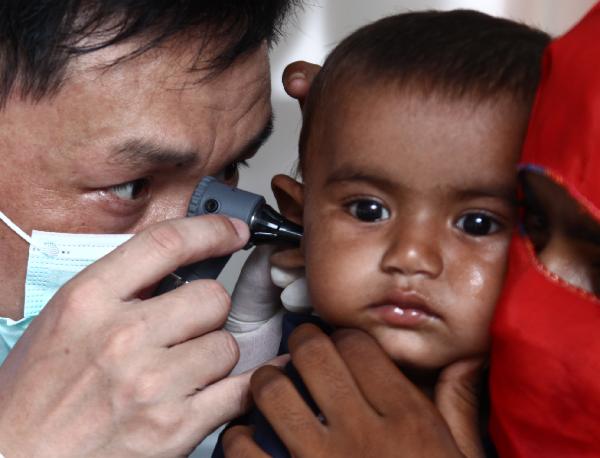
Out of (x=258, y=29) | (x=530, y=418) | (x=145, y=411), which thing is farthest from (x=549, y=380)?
(x=258, y=29)

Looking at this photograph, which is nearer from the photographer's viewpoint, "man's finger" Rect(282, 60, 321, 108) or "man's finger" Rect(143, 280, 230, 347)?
"man's finger" Rect(143, 280, 230, 347)

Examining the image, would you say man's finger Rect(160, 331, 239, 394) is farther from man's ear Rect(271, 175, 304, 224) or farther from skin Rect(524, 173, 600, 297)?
skin Rect(524, 173, 600, 297)

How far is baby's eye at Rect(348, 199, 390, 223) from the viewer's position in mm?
1280

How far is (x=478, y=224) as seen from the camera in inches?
48.8

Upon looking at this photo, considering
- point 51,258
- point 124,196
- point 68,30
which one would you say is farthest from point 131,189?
point 68,30

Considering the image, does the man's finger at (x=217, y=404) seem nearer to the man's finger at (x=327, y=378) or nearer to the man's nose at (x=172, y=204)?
the man's finger at (x=327, y=378)

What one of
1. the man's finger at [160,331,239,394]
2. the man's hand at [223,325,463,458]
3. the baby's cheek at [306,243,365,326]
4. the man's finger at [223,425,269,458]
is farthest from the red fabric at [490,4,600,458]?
the man's finger at [160,331,239,394]

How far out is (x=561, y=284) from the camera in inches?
39.7

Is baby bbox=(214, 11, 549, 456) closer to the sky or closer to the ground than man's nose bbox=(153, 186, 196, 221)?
closer to the sky

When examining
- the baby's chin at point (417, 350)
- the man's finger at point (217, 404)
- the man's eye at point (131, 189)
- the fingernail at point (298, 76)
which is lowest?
the man's finger at point (217, 404)

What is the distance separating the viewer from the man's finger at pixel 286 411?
1.22 metres

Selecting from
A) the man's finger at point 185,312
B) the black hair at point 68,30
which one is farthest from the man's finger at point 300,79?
the man's finger at point 185,312

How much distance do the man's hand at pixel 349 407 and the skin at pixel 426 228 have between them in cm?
4

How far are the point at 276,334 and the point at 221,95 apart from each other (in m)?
0.49
